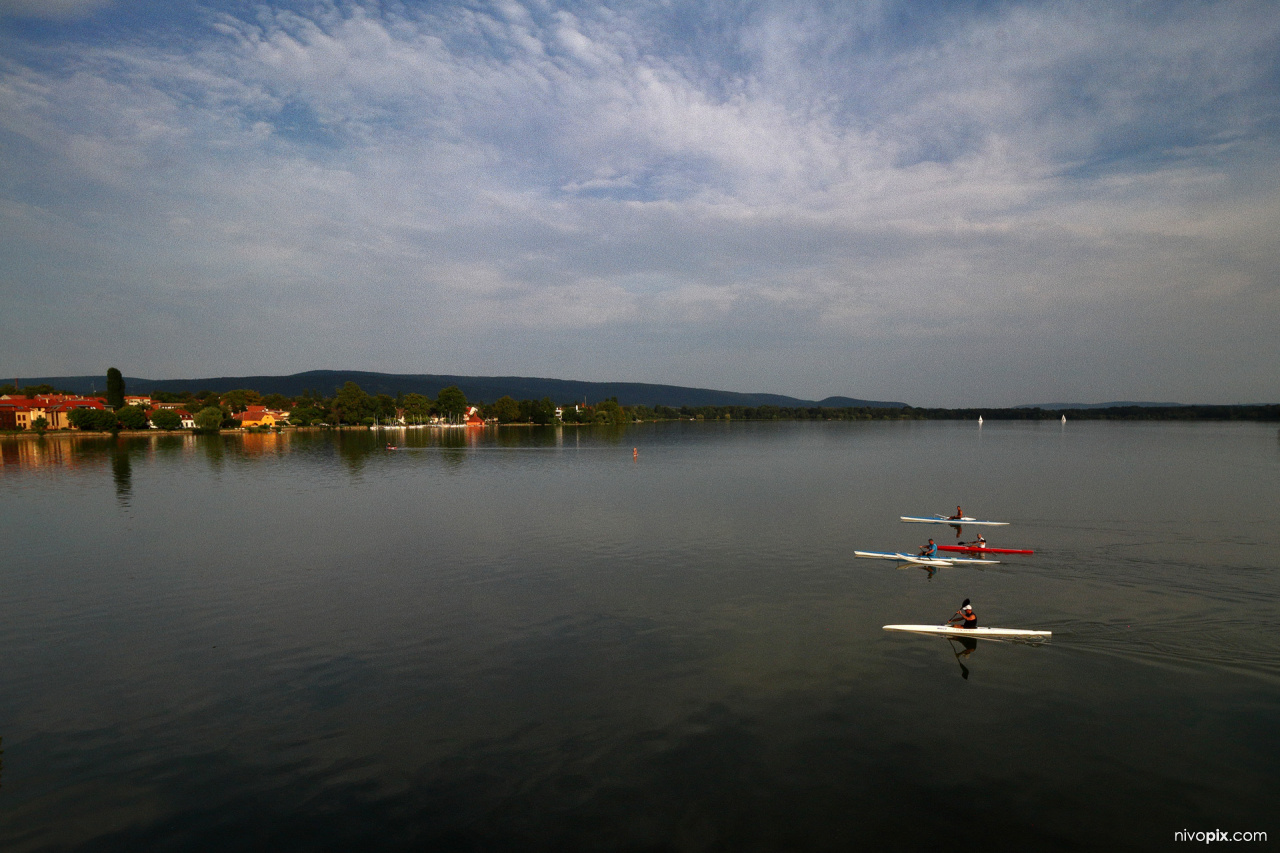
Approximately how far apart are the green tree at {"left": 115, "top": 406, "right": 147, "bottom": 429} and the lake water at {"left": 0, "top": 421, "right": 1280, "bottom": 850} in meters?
156

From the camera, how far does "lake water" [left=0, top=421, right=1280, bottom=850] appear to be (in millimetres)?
14812

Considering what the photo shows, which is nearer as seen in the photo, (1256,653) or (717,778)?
(717,778)

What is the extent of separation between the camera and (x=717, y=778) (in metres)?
16.1

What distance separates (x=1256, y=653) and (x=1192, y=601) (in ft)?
22.6

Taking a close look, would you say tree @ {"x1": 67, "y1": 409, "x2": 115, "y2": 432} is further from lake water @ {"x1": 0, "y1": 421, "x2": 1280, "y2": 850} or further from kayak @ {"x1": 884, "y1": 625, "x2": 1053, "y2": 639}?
kayak @ {"x1": 884, "y1": 625, "x2": 1053, "y2": 639}

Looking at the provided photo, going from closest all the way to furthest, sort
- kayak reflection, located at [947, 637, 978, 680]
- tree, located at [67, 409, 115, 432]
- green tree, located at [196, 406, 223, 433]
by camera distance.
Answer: kayak reflection, located at [947, 637, 978, 680] → tree, located at [67, 409, 115, 432] → green tree, located at [196, 406, 223, 433]

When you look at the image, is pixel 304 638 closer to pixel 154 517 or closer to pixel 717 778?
pixel 717 778

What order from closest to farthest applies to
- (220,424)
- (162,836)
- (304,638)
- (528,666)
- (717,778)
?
(162,836), (717,778), (528,666), (304,638), (220,424)

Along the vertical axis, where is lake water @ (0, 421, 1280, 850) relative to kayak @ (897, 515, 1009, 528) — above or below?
below

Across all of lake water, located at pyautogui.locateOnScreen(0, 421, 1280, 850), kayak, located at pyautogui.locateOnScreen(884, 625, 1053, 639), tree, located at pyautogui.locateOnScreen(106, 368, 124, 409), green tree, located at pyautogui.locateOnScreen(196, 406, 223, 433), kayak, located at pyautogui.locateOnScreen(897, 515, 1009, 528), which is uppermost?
tree, located at pyautogui.locateOnScreen(106, 368, 124, 409)

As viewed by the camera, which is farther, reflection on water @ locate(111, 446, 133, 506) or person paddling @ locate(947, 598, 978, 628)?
reflection on water @ locate(111, 446, 133, 506)

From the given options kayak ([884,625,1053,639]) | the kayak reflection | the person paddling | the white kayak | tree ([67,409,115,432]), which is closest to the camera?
the kayak reflection

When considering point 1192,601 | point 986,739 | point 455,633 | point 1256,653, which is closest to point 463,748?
point 455,633

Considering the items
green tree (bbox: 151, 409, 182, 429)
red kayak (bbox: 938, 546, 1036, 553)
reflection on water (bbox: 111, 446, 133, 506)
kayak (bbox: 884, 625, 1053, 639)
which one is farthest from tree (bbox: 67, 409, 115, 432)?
kayak (bbox: 884, 625, 1053, 639)
